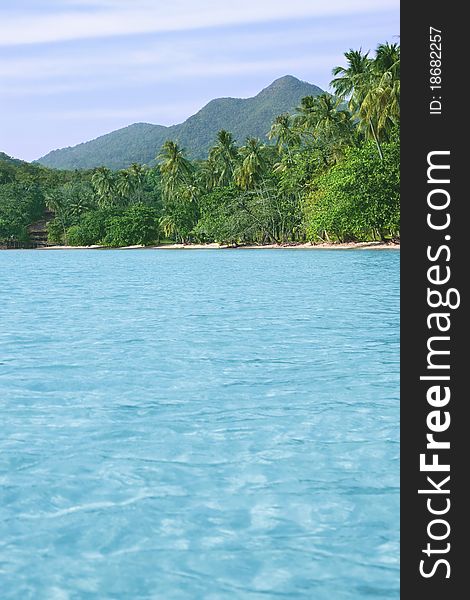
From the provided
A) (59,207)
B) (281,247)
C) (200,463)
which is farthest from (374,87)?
(59,207)

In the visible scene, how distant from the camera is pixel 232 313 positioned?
43.9 feet

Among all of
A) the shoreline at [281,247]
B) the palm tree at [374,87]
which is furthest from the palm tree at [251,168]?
the palm tree at [374,87]

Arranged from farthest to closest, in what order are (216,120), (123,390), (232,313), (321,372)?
(216,120)
(232,313)
(321,372)
(123,390)

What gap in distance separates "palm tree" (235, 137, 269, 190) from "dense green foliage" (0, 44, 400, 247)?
80 mm

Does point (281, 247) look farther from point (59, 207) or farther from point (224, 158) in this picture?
point (59, 207)

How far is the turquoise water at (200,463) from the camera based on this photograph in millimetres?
3387

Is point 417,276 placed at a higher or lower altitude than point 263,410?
higher

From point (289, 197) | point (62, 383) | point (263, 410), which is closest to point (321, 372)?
point (263, 410)

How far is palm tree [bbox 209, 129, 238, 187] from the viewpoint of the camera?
5966cm

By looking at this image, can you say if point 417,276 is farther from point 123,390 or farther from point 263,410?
point 123,390

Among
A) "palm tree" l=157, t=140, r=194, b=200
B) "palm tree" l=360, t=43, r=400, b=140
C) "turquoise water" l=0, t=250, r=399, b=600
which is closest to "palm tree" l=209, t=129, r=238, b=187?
"palm tree" l=157, t=140, r=194, b=200

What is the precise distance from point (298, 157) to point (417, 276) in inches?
1861

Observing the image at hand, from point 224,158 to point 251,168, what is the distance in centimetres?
733

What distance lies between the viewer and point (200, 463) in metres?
4.91
